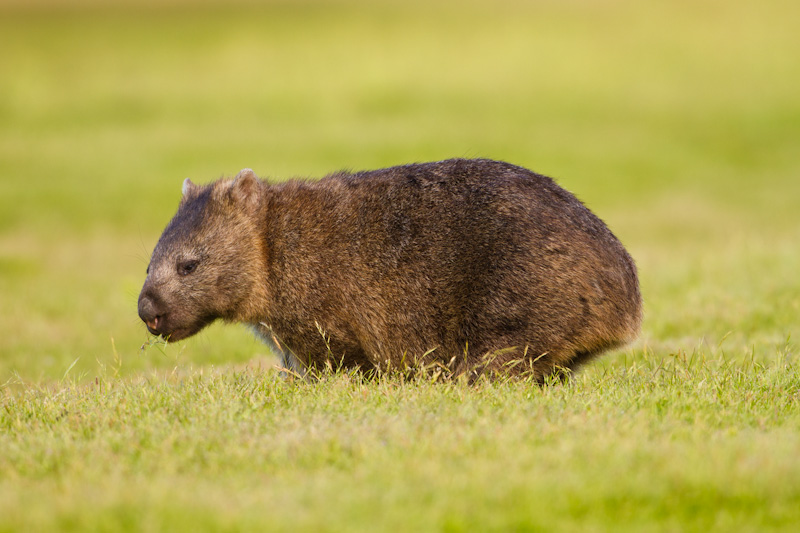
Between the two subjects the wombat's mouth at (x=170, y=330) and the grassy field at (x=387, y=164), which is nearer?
the grassy field at (x=387, y=164)

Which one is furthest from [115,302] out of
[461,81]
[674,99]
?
[674,99]

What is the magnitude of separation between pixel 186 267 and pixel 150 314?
18.5 inches

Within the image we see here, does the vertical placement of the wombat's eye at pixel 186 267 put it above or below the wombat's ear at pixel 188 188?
below

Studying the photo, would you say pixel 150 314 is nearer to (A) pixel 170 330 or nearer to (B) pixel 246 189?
(A) pixel 170 330

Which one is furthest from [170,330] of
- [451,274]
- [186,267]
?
[451,274]

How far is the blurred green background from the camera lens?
17062 mm

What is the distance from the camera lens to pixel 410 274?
728 cm

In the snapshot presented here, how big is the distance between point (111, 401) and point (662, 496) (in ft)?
12.0

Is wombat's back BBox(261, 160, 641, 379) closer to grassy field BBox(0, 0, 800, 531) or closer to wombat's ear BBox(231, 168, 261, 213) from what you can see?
wombat's ear BBox(231, 168, 261, 213)

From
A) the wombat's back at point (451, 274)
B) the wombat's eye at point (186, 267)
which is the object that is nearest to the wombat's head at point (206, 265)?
the wombat's eye at point (186, 267)

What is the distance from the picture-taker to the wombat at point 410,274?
691cm

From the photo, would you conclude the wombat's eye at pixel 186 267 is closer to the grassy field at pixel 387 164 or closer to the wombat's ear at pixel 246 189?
the wombat's ear at pixel 246 189

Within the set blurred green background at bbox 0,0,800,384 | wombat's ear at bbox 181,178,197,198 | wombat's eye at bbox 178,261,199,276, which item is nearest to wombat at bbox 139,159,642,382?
wombat's eye at bbox 178,261,199,276

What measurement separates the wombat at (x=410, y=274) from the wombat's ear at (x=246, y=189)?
0.01 m
